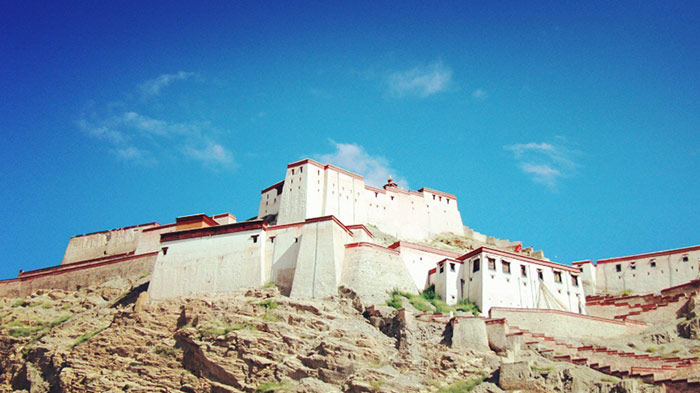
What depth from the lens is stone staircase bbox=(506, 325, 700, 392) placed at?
28797 mm

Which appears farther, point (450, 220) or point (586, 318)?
point (450, 220)

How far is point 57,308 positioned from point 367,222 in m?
23.3

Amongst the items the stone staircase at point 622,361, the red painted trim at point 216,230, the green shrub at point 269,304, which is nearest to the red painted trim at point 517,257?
the stone staircase at point 622,361

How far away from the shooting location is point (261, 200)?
2208 inches

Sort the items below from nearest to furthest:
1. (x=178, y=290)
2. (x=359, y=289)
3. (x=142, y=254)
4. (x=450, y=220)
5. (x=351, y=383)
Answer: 1. (x=351, y=383)
2. (x=359, y=289)
3. (x=178, y=290)
4. (x=142, y=254)
5. (x=450, y=220)

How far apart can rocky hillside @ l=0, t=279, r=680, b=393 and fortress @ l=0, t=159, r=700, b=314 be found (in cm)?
204

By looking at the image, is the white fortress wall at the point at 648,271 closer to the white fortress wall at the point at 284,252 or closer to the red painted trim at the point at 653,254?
the red painted trim at the point at 653,254

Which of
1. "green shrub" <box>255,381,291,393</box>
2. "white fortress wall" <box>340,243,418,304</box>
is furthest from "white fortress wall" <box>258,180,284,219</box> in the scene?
"green shrub" <box>255,381,291,393</box>

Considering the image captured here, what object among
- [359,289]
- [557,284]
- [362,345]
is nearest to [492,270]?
[557,284]

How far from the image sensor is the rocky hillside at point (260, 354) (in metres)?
30.1

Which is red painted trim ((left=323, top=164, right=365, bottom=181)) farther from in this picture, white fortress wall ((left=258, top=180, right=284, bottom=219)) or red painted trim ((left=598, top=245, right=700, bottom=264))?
red painted trim ((left=598, top=245, right=700, bottom=264))

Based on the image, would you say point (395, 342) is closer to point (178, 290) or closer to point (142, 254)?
point (178, 290)

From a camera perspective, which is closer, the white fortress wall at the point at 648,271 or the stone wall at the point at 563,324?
the stone wall at the point at 563,324

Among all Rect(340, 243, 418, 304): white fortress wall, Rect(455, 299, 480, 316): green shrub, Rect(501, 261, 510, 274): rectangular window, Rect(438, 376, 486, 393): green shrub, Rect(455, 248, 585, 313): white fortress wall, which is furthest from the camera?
Rect(501, 261, 510, 274): rectangular window
